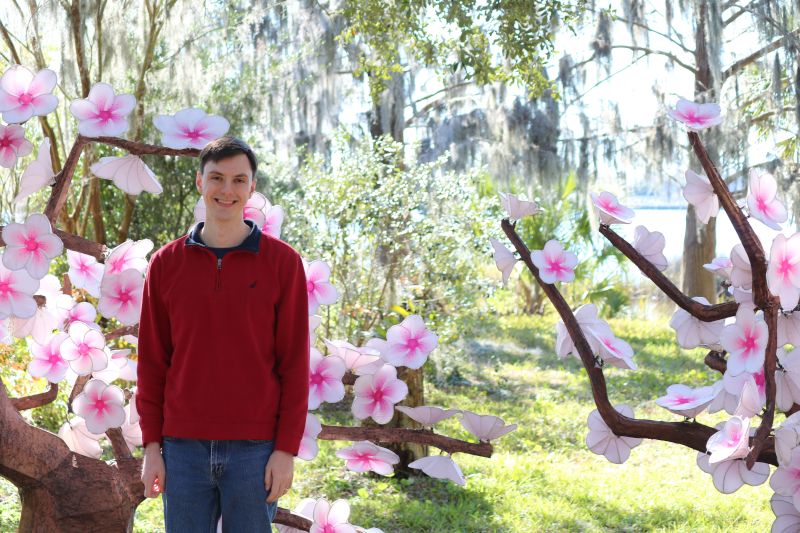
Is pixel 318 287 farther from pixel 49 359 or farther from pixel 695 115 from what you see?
pixel 695 115

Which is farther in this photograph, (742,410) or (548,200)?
(548,200)

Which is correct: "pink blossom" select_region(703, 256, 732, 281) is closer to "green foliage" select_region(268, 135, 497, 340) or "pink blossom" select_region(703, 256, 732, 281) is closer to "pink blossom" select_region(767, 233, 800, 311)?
"pink blossom" select_region(767, 233, 800, 311)

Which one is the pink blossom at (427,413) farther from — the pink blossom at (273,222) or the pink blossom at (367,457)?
the pink blossom at (273,222)

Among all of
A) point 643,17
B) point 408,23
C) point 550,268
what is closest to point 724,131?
point 643,17

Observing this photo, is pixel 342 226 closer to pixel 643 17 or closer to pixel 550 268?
pixel 550 268

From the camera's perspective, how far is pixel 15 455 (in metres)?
2.12

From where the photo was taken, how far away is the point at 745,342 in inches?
66.4

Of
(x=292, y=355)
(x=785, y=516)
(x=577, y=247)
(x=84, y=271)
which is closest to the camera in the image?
(x=292, y=355)

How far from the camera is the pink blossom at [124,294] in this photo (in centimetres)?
206

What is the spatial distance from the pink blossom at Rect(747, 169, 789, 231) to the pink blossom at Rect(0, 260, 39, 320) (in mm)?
1556

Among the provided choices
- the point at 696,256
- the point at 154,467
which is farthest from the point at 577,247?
the point at 154,467

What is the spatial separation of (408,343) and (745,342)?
0.83 m

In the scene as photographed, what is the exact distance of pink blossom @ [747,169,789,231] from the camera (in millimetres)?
1752

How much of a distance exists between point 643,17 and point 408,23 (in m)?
6.85
